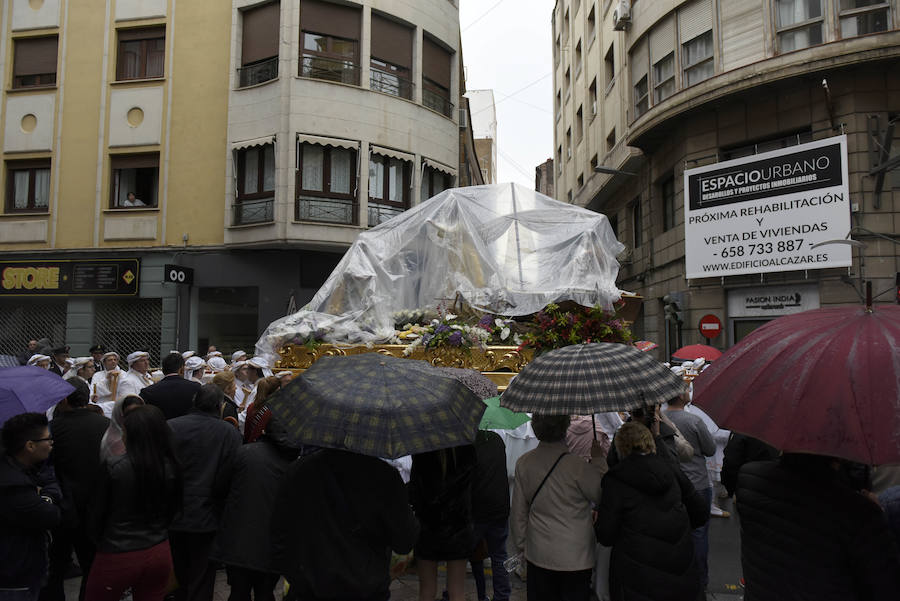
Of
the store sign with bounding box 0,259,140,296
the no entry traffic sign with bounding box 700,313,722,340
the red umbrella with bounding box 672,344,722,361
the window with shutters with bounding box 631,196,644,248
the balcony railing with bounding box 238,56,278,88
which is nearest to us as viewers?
the red umbrella with bounding box 672,344,722,361

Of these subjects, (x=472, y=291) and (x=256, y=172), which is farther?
(x=256, y=172)

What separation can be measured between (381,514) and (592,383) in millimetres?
1417

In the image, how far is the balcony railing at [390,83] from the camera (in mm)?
17594

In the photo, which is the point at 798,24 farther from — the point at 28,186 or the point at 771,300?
the point at 28,186

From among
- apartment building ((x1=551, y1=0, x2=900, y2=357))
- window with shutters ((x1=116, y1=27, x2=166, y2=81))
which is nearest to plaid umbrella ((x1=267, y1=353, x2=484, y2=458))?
apartment building ((x1=551, y1=0, x2=900, y2=357))

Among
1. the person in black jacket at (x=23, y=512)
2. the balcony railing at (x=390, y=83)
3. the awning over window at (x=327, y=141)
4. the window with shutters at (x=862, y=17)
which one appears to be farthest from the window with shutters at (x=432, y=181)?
the person in black jacket at (x=23, y=512)

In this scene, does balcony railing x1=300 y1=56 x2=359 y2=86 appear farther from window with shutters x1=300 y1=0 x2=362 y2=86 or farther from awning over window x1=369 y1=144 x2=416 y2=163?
awning over window x1=369 y1=144 x2=416 y2=163

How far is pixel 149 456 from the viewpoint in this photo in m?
3.61

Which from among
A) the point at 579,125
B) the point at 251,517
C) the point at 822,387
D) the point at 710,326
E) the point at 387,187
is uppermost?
the point at 579,125

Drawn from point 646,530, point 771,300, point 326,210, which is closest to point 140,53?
point 326,210

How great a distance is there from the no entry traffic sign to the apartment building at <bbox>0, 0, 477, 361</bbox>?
838 cm

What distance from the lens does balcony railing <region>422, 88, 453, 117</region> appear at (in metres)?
18.9

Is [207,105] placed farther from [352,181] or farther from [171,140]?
[352,181]

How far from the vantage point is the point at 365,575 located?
3.05m
